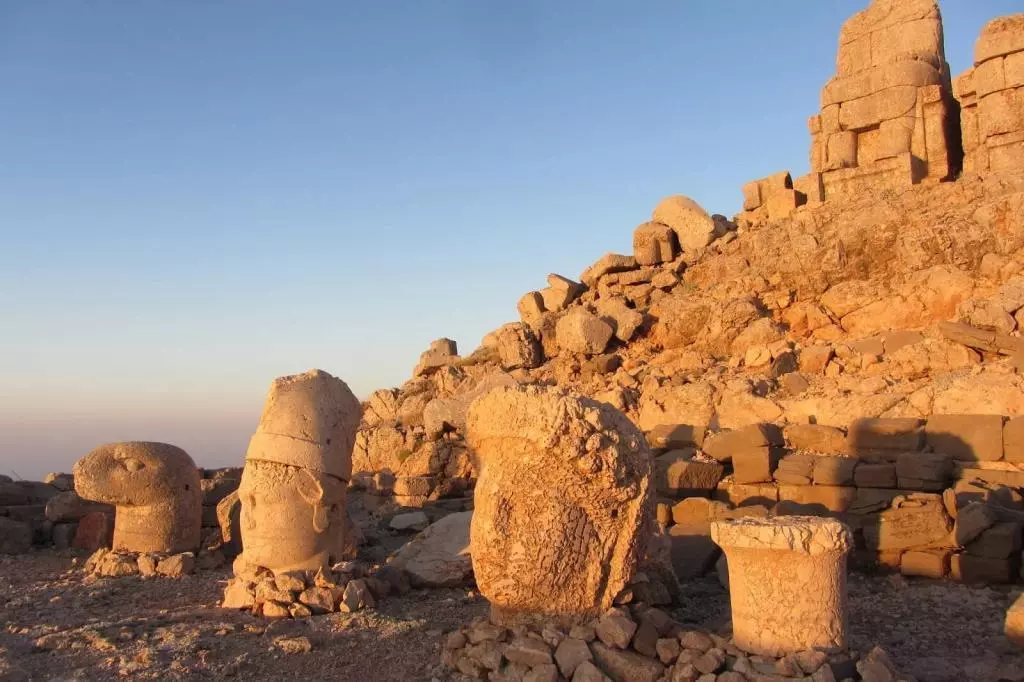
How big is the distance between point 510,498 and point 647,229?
11694 millimetres

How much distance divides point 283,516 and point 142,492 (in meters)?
2.65

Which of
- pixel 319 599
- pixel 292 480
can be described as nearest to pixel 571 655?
pixel 319 599

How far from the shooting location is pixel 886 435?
841 centimetres

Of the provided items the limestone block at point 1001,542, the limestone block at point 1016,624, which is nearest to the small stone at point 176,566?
the limestone block at point 1016,624

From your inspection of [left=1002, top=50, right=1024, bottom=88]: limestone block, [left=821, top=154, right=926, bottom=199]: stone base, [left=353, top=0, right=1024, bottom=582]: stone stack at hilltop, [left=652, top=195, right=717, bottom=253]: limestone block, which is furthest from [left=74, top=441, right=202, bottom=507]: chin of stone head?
[left=1002, top=50, right=1024, bottom=88]: limestone block

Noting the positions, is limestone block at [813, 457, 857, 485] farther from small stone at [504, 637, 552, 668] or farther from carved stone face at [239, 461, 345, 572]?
carved stone face at [239, 461, 345, 572]

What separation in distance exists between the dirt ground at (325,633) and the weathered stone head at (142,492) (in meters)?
1.14

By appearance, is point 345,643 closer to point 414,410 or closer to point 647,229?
point 414,410

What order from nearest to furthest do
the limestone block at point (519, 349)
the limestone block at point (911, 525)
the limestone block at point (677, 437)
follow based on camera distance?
1. the limestone block at point (911, 525)
2. the limestone block at point (677, 437)
3. the limestone block at point (519, 349)

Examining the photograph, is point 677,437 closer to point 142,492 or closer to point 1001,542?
point 1001,542

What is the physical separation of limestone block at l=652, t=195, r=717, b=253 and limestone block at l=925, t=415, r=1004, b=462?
7.66 m

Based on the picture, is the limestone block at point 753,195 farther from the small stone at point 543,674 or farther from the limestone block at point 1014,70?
the small stone at point 543,674

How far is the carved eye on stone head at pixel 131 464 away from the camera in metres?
8.18

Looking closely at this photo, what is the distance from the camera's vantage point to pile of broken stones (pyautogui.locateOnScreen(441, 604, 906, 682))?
4.14 m
